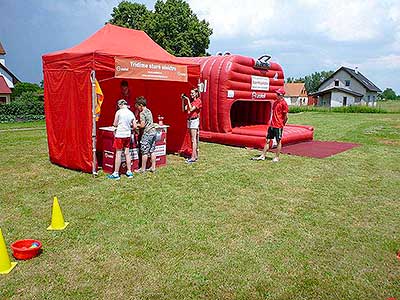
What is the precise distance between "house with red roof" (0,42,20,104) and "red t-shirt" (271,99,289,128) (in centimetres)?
3079

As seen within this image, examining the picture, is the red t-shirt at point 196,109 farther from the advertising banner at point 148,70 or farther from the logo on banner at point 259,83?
the logo on banner at point 259,83

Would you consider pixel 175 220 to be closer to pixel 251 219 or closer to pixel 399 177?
pixel 251 219

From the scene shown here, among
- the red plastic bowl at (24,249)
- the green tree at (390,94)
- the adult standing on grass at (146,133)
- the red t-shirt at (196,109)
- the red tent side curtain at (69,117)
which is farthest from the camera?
the green tree at (390,94)

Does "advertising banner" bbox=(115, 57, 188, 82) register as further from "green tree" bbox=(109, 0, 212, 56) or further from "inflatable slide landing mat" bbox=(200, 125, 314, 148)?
"green tree" bbox=(109, 0, 212, 56)

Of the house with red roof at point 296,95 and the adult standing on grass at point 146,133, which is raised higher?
the house with red roof at point 296,95

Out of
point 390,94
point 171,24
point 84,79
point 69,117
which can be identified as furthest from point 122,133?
point 390,94

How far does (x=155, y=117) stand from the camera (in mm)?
9734

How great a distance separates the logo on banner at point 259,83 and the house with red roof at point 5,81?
28.0m

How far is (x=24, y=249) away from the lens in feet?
12.1

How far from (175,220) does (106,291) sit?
1.75 metres

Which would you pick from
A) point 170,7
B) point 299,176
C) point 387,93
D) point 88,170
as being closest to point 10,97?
point 170,7

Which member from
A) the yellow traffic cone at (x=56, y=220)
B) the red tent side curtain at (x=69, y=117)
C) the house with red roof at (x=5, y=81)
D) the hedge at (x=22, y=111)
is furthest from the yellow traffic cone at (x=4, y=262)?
the house with red roof at (x=5, y=81)

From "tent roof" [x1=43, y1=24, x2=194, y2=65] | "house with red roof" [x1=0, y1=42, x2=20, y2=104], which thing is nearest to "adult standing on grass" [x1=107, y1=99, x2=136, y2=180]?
"tent roof" [x1=43, y1=24, x2=194, y2=65]

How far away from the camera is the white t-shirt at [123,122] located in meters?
6.62
